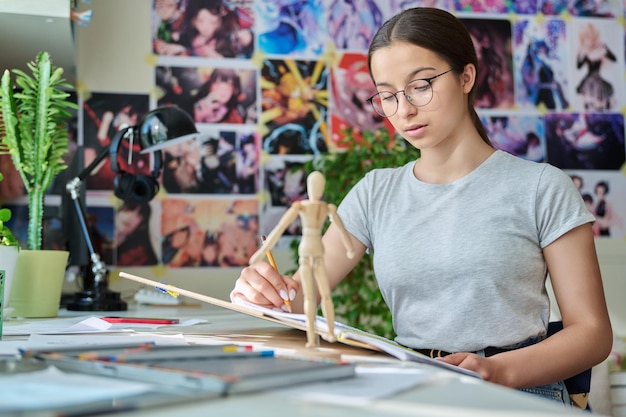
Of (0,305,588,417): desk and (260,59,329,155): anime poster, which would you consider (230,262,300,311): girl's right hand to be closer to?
(0,305,588,417): desk

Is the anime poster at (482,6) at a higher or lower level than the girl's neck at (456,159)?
higher

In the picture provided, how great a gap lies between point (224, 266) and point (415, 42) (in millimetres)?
1275

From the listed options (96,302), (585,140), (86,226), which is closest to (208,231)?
(86,226)

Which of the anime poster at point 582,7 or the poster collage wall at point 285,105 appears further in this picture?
the anime poster at point 582,7

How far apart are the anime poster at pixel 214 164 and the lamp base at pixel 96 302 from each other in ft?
2.02

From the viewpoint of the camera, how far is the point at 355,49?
2.49 meters

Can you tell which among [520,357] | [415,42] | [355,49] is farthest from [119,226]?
[520,357]

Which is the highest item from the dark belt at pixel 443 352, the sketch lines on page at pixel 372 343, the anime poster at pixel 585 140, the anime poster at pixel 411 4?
the anime poster at pixel 411 4

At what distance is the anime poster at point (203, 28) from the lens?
236cm

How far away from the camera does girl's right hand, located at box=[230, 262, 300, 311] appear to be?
1080mm

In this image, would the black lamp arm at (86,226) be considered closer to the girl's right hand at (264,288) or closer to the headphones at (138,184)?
the headphones at (138,184)

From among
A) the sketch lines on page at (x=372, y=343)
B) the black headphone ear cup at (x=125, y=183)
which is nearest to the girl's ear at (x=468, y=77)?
the sketch lines on page at (x=372, y=343)

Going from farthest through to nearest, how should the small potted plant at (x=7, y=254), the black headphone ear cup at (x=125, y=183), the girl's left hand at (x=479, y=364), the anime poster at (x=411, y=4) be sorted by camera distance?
1. the anime poster at (x=411, y=4)
2. the black headphone ear cup at (x=125, y=183)
3. the small potted plant at (x=7, y=254)
4. the girl's left hand at (x=479, y=364)

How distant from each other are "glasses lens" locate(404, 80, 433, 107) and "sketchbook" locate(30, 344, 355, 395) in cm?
67
